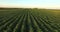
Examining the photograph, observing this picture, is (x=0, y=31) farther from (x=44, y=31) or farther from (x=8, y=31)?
(x=44, y=31)

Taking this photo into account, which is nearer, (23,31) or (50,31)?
(23,31)

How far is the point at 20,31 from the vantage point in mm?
9398

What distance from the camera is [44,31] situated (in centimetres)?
982

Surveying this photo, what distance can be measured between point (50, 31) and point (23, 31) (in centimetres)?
193

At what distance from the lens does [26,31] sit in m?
9.55

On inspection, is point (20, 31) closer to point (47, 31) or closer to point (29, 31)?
Answer: point (29, 31)

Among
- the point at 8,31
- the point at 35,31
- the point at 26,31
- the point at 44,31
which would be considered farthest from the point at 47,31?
the point at 8,31

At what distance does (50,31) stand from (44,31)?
1.48 ft

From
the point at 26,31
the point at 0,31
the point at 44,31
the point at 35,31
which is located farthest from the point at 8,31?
the point at 44,31

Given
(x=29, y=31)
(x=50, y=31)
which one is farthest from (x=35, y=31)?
(x=50, y=31)

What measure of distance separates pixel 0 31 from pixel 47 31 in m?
3.11

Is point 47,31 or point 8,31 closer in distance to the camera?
point 8,31

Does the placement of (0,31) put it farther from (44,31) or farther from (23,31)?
(44,31)

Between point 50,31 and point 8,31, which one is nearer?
point 8,31
